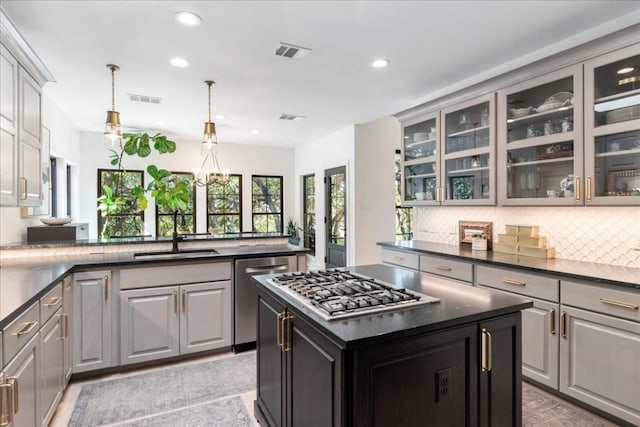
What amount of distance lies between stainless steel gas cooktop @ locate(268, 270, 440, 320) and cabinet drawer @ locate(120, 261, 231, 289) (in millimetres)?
1248

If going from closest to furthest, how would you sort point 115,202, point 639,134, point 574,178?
1. point 639,134
2. point 574,178
3. point 115,202

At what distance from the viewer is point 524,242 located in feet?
10.0

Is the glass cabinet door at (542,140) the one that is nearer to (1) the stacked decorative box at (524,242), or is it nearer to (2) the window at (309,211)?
(1) the stacked decorative box at (524,242)

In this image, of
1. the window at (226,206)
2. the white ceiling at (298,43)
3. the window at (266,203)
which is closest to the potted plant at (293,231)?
the window at (266,203)

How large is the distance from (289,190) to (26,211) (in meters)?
5.53

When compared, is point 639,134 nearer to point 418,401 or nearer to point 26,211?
point 418,401

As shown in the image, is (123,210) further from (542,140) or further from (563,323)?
(563,323)

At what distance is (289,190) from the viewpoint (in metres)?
8.66

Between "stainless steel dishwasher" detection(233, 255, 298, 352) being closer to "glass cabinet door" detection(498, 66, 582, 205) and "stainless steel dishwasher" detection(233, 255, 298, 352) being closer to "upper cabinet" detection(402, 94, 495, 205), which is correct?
"upper cabinet" detection(402, 94, 495, 205)

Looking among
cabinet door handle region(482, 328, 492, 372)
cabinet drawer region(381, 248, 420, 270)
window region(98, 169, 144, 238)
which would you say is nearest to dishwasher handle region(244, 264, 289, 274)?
cabinet drawer region(381, 248, 420, 270)

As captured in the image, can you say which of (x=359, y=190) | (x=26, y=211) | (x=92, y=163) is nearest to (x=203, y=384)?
(x=26, y=211)

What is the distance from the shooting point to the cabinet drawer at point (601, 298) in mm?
2002

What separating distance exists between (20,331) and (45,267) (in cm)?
119

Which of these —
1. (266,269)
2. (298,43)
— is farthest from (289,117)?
Result: (266,269)
